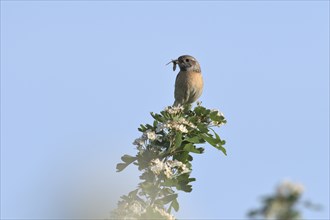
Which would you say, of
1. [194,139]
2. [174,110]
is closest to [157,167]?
[194,139]

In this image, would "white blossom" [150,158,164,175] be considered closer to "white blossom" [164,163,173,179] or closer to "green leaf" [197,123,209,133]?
"white blossom" [164,163,173,179]

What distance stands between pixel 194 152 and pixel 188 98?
6395mm

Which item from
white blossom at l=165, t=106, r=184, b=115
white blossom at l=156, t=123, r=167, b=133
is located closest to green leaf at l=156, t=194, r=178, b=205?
white blossom at l=156, t=123, r=167, b=133

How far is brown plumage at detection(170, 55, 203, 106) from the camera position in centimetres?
1227

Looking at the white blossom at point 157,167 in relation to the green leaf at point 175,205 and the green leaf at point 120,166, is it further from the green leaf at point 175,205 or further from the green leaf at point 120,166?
the green leaf at point 175,205

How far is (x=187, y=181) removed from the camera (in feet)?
18.5

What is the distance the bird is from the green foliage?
5518mm

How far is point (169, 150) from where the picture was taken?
5.88 meters

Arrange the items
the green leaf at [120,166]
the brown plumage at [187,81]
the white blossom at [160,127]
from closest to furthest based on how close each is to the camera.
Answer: the green leaf at [120,166] → the white blossom at [160,127] → the brown plumage at [187,81]

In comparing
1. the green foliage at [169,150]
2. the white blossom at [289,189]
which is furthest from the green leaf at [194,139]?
the white blossom at [289,189]

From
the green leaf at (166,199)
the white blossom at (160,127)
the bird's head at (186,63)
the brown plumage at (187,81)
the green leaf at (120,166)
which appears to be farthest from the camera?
the bird's head at (186,63)

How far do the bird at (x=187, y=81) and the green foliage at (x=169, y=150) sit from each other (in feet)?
18.1

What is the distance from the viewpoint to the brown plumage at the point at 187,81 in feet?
40.3

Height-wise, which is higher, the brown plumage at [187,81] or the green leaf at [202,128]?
the brown plumage at [187,81]
